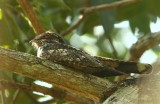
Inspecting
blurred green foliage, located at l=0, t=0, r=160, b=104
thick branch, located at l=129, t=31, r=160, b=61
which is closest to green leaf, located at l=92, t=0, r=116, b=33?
blurred green foliage, located at l=0, t=0, r=160, b=104

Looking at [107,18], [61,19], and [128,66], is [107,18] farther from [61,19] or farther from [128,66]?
[128,66]

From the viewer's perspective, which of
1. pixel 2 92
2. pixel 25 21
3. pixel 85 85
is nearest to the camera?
pixel 85 85

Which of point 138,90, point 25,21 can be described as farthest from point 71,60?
point 25,21

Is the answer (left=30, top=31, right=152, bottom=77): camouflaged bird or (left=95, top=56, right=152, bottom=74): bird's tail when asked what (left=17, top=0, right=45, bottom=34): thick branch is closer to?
(left=30, top=31, right=152, bottom=77): camouflaged bird

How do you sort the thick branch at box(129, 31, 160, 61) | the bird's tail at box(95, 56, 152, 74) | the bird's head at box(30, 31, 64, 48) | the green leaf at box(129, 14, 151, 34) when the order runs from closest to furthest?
the bird's tail at box(95, 56, 152, 74), the bird's head at box(30, 31, 64, 48), the thick branch at box(129, 31, 160, 61), the green leaf at box(129, 14, 151, 34)

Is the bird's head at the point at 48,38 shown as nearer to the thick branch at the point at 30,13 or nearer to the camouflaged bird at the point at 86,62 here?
the camouflaged bird at the point at 86,62

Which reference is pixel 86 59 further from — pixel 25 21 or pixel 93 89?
pixel 25 21
